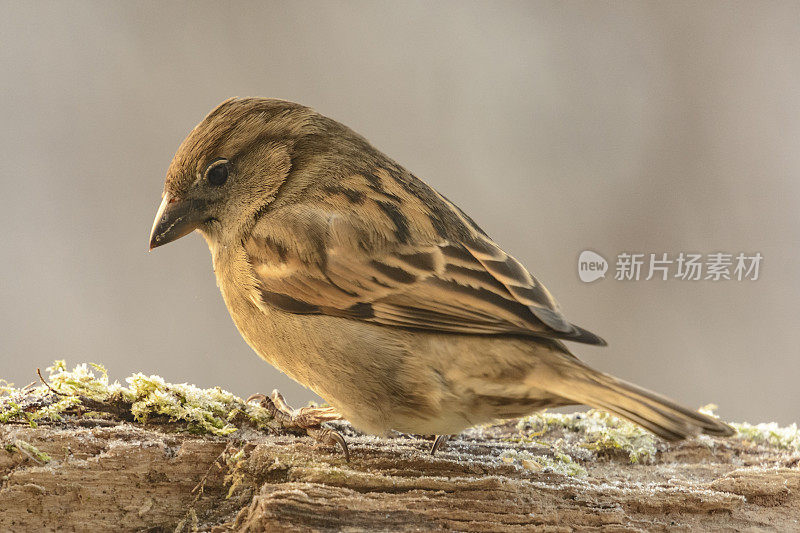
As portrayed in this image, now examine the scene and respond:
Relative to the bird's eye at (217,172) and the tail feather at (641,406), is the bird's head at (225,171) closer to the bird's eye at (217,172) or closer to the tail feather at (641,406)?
the bird's eye at (217,172)

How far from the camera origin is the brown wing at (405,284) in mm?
2934

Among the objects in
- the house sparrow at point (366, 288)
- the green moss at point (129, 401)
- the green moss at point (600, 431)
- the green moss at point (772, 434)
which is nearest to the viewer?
the house sparrow at point (366, 288)

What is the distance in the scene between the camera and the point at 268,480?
2877mm

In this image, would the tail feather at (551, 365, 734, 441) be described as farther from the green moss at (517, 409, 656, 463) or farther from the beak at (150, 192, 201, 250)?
the beak at (150, 192, 201, 250)

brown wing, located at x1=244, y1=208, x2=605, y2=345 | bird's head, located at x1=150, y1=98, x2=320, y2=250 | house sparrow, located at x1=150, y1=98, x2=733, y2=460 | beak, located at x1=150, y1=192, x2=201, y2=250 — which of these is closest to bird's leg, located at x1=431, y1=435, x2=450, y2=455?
house sparrow, located at x1=150, y1=98, x2=733, y2=460

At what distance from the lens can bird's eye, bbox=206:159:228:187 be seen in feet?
11.5

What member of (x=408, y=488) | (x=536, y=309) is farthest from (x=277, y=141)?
(x=408, y=488)

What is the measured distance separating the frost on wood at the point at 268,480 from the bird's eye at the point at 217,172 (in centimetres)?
93

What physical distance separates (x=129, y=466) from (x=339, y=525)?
2.78 feet

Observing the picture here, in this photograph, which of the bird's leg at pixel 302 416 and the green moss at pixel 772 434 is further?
the green moss at pixel 772 434

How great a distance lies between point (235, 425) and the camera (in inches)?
130

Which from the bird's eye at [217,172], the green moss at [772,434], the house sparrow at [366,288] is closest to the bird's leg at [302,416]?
the house sparrow at [366,288]

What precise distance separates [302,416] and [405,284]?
2.70 ft

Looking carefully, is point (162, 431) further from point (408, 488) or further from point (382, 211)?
point (382, 211)
